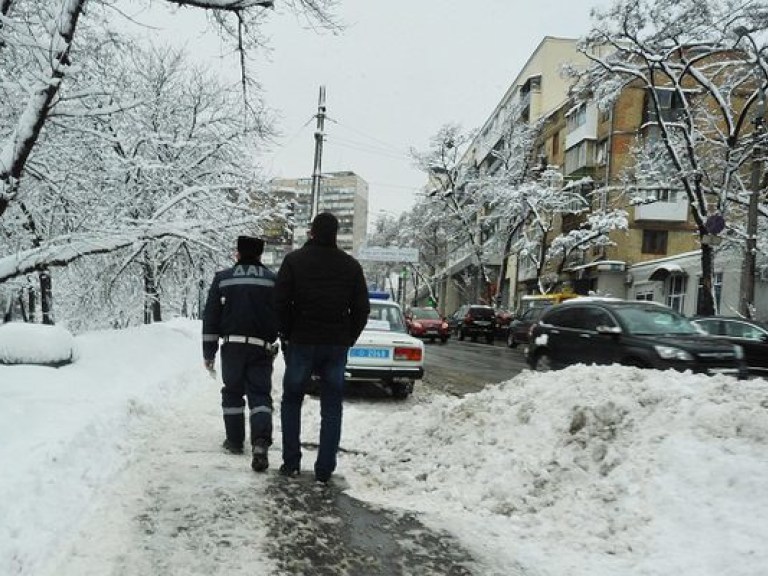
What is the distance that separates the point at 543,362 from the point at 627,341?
2.26 m

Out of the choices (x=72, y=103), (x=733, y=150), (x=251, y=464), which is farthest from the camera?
(x=733, y=150)

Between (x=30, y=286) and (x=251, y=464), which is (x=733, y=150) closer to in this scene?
(x=251, y=464)

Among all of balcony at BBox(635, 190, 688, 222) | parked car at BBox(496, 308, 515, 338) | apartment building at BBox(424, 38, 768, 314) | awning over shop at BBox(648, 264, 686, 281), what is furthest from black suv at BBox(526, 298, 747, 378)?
balcony at BBox(635, 190, 688, 222)

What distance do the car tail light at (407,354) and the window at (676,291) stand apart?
25.5 meters

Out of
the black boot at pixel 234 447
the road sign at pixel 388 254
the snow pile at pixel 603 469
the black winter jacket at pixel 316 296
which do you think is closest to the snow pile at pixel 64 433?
the black boot at pixel 234 447

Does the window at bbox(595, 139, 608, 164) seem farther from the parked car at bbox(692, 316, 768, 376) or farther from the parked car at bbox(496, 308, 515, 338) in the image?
the parked car at bbox(692, 316, 768, 376)

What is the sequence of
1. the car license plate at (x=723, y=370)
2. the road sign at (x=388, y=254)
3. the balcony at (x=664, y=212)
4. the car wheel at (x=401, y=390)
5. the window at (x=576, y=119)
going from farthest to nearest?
the road sign at (x=388, y=254)
the window at (x=576, y=119)
the balcony at (x=664, y=212)
the car wheel at (x=401, y=390)
the car license plate at (x=723, y=370)

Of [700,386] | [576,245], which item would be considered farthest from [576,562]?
[576,245]

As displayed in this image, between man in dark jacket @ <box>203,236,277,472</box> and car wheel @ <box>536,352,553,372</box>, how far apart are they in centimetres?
740

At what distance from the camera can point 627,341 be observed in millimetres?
10055

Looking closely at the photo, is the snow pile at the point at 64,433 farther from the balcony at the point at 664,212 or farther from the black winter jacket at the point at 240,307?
the balcony at the point at 664,212

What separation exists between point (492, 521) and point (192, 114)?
20145 millimetres

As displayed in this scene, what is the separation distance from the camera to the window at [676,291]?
31562 mm

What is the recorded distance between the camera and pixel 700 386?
16.4ft
